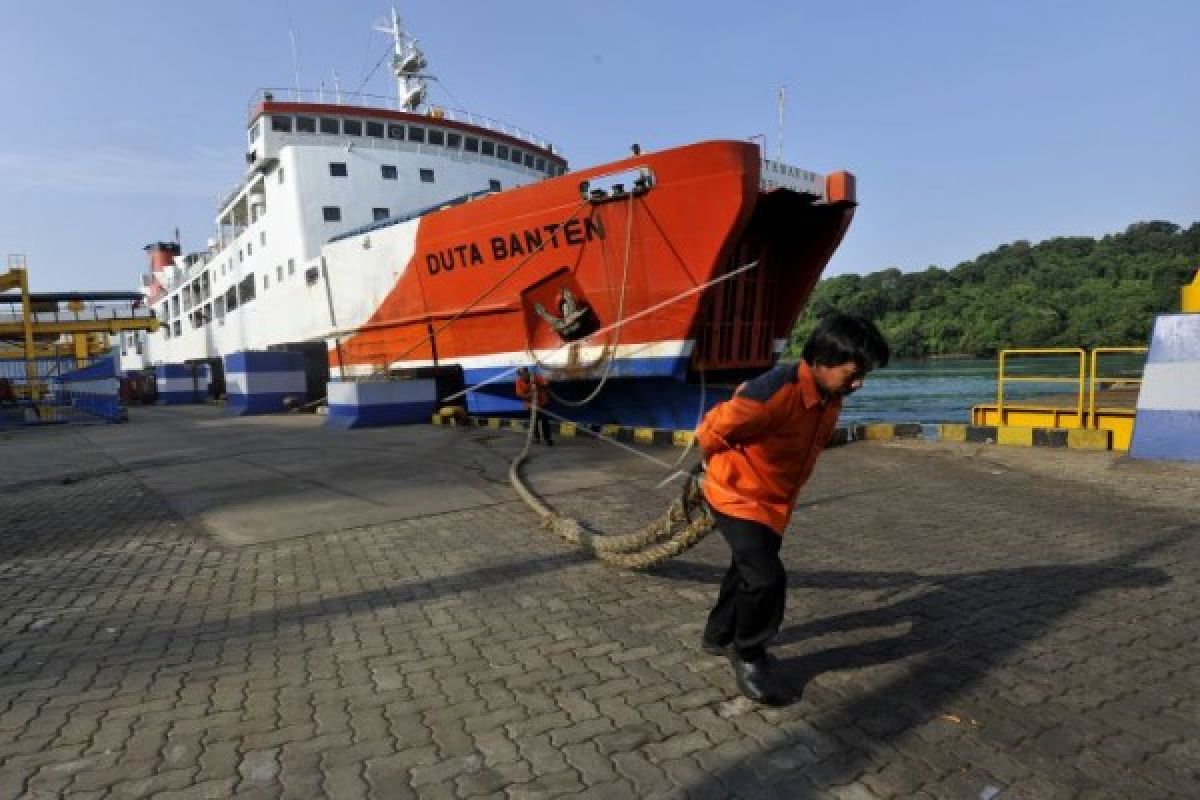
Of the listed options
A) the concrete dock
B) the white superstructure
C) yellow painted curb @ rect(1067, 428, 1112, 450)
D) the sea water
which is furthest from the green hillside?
the concrete dock

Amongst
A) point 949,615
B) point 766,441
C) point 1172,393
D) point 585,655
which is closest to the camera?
point 766,441

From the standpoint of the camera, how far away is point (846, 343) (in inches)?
89.0

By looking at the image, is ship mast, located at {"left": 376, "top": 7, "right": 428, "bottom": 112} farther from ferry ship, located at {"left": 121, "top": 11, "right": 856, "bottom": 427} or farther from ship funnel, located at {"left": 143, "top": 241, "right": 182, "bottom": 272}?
ship funnel, located at {"left": 143, "top": 241, "right": 182, "bottom": 272}

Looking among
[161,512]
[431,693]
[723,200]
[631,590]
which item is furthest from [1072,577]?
[161,512]

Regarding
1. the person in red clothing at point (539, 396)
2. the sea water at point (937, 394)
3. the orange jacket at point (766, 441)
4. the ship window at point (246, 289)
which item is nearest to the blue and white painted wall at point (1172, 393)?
the sea water at point (937, 394)

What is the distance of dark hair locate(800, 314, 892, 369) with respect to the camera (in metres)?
2.26

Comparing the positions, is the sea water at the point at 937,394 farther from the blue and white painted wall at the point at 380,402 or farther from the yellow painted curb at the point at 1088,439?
the blue and white painted wall at the point at 380,402

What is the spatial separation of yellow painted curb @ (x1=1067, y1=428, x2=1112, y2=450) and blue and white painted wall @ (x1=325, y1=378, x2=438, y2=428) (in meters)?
9.62

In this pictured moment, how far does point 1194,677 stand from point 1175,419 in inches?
204

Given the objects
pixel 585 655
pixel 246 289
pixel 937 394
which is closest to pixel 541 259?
pixel 585 655

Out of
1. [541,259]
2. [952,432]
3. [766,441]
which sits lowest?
[952,432]

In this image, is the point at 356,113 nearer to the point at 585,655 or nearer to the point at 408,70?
the point at 408,70

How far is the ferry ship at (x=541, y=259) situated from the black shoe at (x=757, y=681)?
657cm

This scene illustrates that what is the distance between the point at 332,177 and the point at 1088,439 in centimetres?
1503
